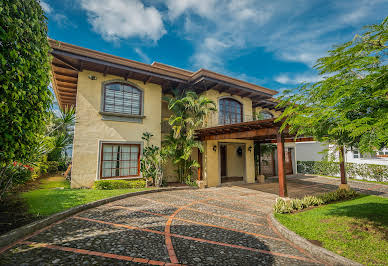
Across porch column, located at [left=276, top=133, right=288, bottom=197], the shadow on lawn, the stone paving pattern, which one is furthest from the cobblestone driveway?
the shadow on lawn

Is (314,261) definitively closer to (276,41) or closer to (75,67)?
(276,41)

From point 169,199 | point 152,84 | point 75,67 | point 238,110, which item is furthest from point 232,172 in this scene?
point 75,67

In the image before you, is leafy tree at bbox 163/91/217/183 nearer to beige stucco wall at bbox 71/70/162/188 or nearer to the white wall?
beige stucco wall at bbox 71/70/162/188

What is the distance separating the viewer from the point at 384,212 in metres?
5.96

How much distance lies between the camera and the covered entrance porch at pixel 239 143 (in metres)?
7.51

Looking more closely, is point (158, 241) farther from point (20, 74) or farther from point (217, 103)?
point (217, 103)

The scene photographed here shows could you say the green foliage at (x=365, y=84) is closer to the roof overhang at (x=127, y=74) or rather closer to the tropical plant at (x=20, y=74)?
the tropical plant at (x=20, y=74)

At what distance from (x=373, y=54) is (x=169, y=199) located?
7.61 meters

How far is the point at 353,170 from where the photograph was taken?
15.2 metres

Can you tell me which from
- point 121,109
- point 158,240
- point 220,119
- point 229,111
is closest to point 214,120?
point 220,119

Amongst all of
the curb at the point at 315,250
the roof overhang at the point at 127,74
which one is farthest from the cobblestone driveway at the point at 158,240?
the roof overhang at the point at 127,74

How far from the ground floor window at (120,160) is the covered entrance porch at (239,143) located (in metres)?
3.92

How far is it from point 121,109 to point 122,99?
1.96 feet

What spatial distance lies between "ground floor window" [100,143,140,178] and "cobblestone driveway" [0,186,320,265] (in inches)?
165
